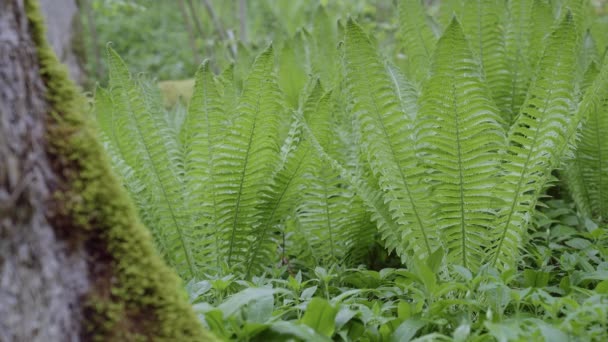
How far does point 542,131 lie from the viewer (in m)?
1.54

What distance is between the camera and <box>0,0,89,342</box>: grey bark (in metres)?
0.85

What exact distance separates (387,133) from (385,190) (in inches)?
6.9

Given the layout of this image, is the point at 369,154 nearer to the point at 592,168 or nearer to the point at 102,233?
the point at 102,233

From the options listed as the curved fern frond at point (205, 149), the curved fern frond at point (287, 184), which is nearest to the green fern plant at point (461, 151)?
the curved fern frond at point (287, 184)

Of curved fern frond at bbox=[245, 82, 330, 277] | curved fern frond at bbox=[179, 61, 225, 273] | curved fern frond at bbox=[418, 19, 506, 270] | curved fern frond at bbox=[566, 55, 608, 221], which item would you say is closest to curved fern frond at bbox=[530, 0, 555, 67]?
curved fern frond at bbox=[566, 55, 608, 221]

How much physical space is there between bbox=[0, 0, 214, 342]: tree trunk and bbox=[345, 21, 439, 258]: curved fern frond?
724 millimetres

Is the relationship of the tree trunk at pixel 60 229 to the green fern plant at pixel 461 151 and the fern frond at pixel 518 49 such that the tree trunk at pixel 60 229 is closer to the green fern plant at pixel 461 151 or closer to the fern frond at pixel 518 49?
the green fern plant at pixel 461 151

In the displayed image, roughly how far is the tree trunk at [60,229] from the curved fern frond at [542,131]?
911 mm

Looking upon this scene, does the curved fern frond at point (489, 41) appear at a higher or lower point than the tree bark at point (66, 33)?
lower

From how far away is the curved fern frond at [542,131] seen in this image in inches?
60.5

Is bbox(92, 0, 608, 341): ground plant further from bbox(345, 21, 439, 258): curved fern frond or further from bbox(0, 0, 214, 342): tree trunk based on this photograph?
bbox(0, 0, 214, 342): tree trunk

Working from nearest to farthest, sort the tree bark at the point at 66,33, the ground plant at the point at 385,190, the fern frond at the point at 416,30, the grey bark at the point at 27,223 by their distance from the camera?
the grey bark at the point at 27,223
the ground plant at the point at 385,190
the fern frond at the point at 416,30
the tree bark at the point at 66,33

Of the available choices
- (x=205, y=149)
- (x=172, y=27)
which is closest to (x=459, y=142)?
(x=205, y=149)

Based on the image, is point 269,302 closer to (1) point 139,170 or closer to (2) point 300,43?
(1) point 139,170
